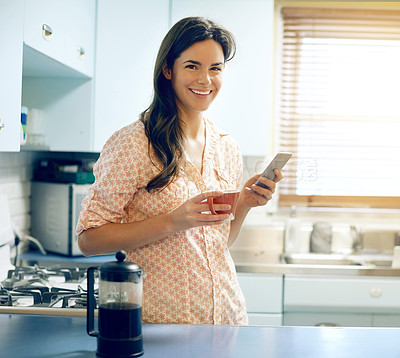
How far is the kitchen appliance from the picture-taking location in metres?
2.79

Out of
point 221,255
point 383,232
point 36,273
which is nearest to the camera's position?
point 221,255

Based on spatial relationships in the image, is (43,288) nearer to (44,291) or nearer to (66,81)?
(44,291)

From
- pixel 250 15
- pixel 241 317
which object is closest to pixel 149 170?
pixel 241 317

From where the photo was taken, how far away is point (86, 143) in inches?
109

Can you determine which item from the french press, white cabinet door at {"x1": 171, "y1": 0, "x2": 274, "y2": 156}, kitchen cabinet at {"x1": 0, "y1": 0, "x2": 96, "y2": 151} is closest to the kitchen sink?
white cabinet door at {"x1": 171, "y1": 0, "x2": 274, "y2": 156}

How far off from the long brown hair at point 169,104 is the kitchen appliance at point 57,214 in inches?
52.4

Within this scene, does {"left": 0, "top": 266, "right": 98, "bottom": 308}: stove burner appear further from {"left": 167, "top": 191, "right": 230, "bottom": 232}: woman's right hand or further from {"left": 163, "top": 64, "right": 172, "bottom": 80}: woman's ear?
{"left": 163, "top": 64, "right": 172, "bottom": 80}: woman's ear

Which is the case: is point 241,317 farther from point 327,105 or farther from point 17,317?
point 327,105

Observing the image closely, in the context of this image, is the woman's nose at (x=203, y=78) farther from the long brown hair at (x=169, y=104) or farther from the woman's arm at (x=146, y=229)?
the woman's arm at (x=146, y=229)

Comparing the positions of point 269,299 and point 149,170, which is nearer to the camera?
point 149,170

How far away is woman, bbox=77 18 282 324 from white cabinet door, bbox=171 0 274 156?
119cm

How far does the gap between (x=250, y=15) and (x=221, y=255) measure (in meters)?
1.61

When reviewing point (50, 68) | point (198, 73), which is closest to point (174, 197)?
point (198, 73)

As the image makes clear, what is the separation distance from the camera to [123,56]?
2.77 m
